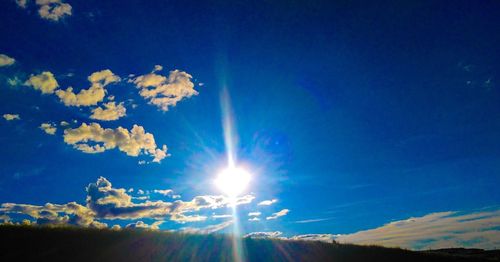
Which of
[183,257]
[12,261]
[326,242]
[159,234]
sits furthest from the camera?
[326,242]

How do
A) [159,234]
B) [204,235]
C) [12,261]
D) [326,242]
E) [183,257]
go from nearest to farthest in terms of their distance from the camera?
[12,261] < [183,257] < [159,234] < [204,235] < [326,242]

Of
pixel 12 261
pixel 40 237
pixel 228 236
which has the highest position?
pixel 228 236

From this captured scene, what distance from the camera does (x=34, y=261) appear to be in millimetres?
14062

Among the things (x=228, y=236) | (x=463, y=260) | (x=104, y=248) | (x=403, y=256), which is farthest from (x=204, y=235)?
(x=463, y=260)

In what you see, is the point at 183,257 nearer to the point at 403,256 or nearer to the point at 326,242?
the point at 326,242

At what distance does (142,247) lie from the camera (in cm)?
1852

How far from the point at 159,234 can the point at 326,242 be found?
15359 mm

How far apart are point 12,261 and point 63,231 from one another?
11.0 feet

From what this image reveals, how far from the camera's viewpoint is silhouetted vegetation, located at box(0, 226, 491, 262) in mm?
14945

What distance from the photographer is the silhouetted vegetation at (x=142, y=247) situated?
14.9m

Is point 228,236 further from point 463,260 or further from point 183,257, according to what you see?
point 463,260

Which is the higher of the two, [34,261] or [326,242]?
[326,242]

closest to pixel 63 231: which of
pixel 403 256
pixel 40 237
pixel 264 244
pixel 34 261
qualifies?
pixel 40 237

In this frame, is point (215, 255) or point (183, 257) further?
point (215, 255)
